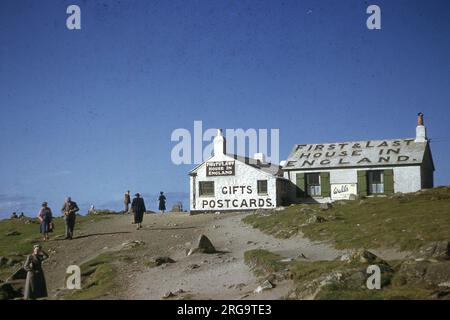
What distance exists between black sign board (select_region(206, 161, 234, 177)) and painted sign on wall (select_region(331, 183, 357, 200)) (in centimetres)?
870

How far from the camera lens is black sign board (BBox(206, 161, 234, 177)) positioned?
45562 millimetres

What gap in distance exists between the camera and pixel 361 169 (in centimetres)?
4394

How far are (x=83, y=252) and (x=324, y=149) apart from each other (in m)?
26.4

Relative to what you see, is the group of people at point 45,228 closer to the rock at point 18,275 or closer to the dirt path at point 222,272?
the rock at point 18,275

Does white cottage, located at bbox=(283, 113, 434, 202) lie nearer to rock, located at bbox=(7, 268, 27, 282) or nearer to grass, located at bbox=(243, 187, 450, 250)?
grass, located at bbox=(243, 187, 450, 250)

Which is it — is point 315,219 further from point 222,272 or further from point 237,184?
point 237,184

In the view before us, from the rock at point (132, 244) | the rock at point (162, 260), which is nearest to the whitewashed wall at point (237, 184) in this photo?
the rock at point (132, 244)

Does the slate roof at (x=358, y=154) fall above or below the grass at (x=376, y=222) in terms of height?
above

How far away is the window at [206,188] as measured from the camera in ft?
151

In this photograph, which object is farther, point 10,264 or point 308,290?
point 10,264

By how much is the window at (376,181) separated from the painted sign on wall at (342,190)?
52.8 inches
